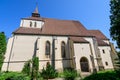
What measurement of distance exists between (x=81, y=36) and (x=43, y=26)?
31.3ft

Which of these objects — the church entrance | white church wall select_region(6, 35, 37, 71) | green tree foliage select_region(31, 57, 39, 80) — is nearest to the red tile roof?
white church wall select_region(6, 35, 37, 71)

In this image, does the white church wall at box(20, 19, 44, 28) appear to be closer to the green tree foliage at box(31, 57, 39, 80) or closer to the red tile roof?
the red tile roof

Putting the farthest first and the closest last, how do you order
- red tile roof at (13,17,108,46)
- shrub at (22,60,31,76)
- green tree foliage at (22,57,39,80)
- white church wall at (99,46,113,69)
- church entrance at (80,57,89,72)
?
white church wall at (99,46,113,69) → red tile roof at (13,17,108,46) → church entrance at (80,57,89,72) → shrub at (22,60,31,76) → green tree foliage at (22,57,39,80)

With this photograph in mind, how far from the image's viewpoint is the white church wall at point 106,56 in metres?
23.9

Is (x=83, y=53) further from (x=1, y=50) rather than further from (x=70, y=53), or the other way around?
(x=1, y=50)

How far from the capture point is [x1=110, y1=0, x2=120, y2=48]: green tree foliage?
46.4ft

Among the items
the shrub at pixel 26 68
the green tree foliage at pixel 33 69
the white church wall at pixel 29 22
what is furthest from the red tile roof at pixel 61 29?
the green tree foliage at pixel 33 69

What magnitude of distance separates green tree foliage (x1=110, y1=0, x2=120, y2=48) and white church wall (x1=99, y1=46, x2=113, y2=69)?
35.8 ft

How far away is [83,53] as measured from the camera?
20.0 m

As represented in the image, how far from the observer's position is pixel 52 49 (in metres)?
21.5

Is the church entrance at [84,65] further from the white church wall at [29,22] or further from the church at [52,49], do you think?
the white church wall at [29,22]

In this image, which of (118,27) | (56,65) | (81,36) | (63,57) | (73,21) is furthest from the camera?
(73,21)

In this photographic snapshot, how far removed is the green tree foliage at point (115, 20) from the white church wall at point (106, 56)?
10919 millimetres

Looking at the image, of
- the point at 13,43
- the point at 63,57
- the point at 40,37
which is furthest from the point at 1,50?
the point at 63,57
